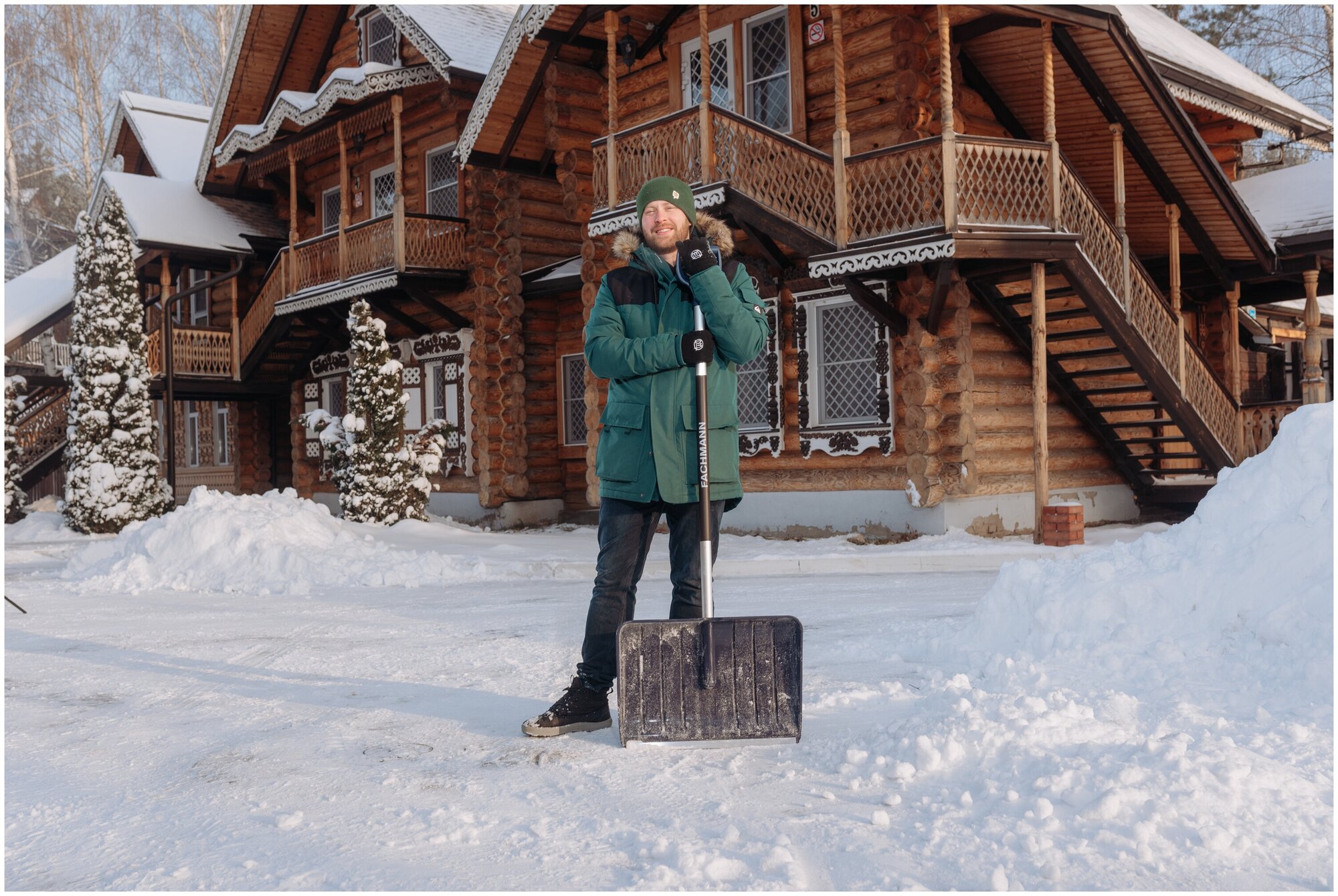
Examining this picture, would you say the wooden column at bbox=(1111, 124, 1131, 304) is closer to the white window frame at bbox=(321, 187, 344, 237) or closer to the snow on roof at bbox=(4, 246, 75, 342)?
the white window frame at bbox=(321, 187, 344, 237)

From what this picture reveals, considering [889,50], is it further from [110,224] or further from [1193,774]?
[110,224]

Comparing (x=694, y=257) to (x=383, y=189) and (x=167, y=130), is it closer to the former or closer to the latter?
(x=383, y=189)

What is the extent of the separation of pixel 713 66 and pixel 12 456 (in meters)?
14.9

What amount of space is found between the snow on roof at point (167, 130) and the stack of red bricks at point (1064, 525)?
2033 cm

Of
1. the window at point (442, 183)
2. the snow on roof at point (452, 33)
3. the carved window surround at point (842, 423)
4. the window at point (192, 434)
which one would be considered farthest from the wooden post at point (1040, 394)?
the window at point (192, 434)

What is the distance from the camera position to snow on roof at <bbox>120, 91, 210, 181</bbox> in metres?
25.4

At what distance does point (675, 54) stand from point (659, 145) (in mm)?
2469

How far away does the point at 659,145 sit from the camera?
13.4 meters

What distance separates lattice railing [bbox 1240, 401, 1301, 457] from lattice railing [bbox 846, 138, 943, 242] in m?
5.28

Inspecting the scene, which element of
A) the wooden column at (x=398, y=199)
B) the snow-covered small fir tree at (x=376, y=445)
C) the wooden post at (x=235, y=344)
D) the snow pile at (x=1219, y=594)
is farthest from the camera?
the wooden post at (x=235, y=344)

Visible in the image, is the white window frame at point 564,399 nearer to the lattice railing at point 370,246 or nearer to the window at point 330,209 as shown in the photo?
the lattice railing at point 370,246

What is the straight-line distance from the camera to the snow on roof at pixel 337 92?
1747 centimetres

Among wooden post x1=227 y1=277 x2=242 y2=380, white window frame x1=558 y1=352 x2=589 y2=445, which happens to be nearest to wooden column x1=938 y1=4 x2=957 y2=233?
white window frame x1=558 y1=352 x2=589 y2=445

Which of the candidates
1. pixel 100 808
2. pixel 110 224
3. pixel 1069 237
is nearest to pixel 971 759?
pixel 100 808
